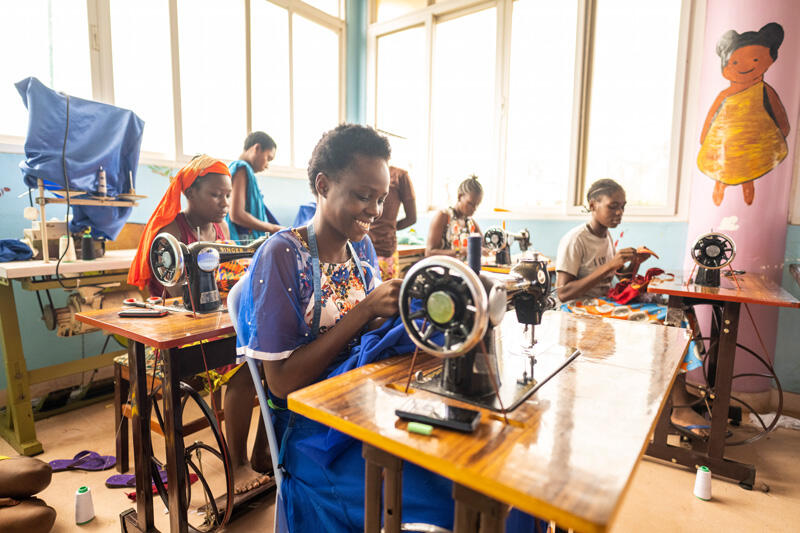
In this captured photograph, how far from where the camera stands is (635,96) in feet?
12.1

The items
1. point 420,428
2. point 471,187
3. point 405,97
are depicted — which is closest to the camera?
point 420,428

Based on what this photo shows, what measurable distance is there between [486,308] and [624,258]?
2.14m

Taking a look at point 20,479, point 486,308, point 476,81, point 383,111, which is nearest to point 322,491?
point 486,308

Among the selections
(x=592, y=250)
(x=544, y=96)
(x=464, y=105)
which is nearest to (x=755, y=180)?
(x=592, y=250)

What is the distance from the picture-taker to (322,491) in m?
1.10

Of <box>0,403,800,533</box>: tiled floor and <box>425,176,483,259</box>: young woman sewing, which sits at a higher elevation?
<box>425,176,483,259</box>: young woman sewing

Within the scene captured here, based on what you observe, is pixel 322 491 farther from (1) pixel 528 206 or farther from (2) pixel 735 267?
(1) pixel 528 206

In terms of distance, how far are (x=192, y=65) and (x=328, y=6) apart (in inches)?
79.6

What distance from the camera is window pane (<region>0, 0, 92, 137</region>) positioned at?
9.33 ft

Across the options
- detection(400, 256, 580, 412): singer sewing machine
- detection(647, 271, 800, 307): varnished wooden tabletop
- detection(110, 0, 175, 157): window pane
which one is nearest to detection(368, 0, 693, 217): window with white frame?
detection(647, 271, 800, 307): varnished wooden tabletop

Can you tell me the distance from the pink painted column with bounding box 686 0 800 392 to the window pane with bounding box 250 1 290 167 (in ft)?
11.8

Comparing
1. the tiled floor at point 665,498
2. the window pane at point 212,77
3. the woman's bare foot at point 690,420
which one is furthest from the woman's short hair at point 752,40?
the window pane at point 212,77

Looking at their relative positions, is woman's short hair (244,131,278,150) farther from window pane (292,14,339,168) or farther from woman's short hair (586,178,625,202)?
woman's short hair (586,178,625,202)

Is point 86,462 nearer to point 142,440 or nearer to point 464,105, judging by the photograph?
point 142,440
